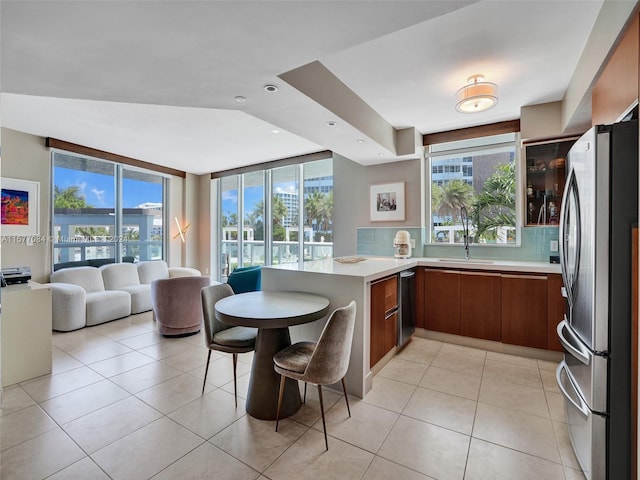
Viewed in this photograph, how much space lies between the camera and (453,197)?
419cm

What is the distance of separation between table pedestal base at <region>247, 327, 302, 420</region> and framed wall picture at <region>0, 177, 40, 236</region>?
14.4 feet

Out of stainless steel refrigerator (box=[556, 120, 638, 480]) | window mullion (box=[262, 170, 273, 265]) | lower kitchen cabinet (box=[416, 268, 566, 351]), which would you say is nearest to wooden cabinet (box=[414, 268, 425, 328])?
lower kitchen cabinet (box=[416, 268, 566, 351])

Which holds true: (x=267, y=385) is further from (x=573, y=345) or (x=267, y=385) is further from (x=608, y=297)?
(x=608, y=297)

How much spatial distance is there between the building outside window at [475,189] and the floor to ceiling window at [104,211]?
5.62 meters

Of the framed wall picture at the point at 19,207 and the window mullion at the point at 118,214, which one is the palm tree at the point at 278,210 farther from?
the framed wall picture at the point at 19,207

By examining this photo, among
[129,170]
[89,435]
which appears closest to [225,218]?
[129,170]

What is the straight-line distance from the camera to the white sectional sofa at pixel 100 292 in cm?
393

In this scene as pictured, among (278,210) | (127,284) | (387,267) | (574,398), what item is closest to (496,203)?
(387,267)

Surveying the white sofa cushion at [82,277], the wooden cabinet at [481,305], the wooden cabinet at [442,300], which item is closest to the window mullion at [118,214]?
the white sofa cushion at [82,277]

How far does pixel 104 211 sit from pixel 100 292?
1.70 metres

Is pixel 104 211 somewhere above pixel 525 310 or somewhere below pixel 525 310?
above

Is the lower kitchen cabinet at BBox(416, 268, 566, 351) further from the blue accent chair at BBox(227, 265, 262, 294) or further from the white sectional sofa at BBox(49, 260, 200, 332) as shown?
the white sectional sofa at BBox(49, 260, 200, 332)

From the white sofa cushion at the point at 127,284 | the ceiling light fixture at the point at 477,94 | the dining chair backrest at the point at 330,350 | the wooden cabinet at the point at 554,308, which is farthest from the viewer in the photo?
the white sofa cushion at the point at 127,284

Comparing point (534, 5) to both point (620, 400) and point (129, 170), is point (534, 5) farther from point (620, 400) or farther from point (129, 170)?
point (129, 170)
